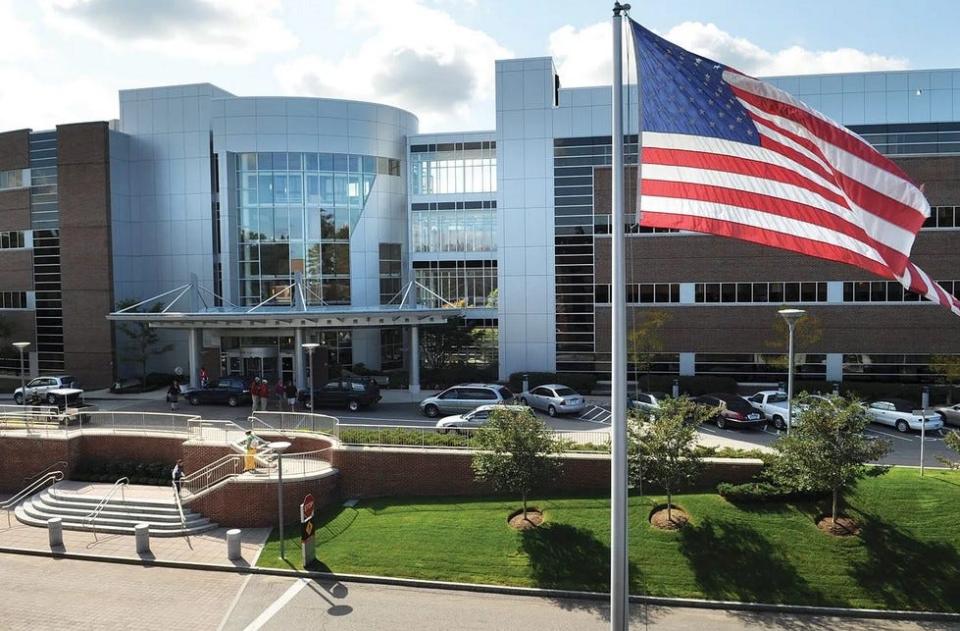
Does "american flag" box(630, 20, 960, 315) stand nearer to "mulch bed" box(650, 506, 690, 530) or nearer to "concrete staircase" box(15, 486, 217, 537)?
"mulch bed" box(650, 506, 690, 530)

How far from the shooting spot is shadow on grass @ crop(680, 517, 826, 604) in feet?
50.1

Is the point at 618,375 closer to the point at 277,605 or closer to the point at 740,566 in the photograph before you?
the point at 740,566

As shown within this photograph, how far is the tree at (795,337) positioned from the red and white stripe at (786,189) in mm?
25766

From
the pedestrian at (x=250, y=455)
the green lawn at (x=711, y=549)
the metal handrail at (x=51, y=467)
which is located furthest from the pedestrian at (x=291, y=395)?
the green lawn at (x=711, y=549)

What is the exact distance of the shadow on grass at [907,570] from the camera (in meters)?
14.8

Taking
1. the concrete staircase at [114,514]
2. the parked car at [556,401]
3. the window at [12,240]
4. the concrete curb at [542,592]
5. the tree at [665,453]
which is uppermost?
the window at [12,240]

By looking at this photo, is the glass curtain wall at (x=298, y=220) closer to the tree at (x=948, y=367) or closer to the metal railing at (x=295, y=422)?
the metal railing at (x=295, y=422)

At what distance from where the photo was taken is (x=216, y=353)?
41906 millimetres

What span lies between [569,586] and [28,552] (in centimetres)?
1441

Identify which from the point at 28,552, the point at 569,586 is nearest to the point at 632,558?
the point at 569,586

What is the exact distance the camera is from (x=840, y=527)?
1706cm

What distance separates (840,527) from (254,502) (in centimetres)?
1557

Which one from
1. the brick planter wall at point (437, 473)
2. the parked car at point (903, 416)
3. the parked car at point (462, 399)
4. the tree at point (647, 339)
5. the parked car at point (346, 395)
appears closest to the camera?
the brick planter wall at point (437, 473)

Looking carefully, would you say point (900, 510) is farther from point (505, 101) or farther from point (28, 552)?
point (505, 101)
